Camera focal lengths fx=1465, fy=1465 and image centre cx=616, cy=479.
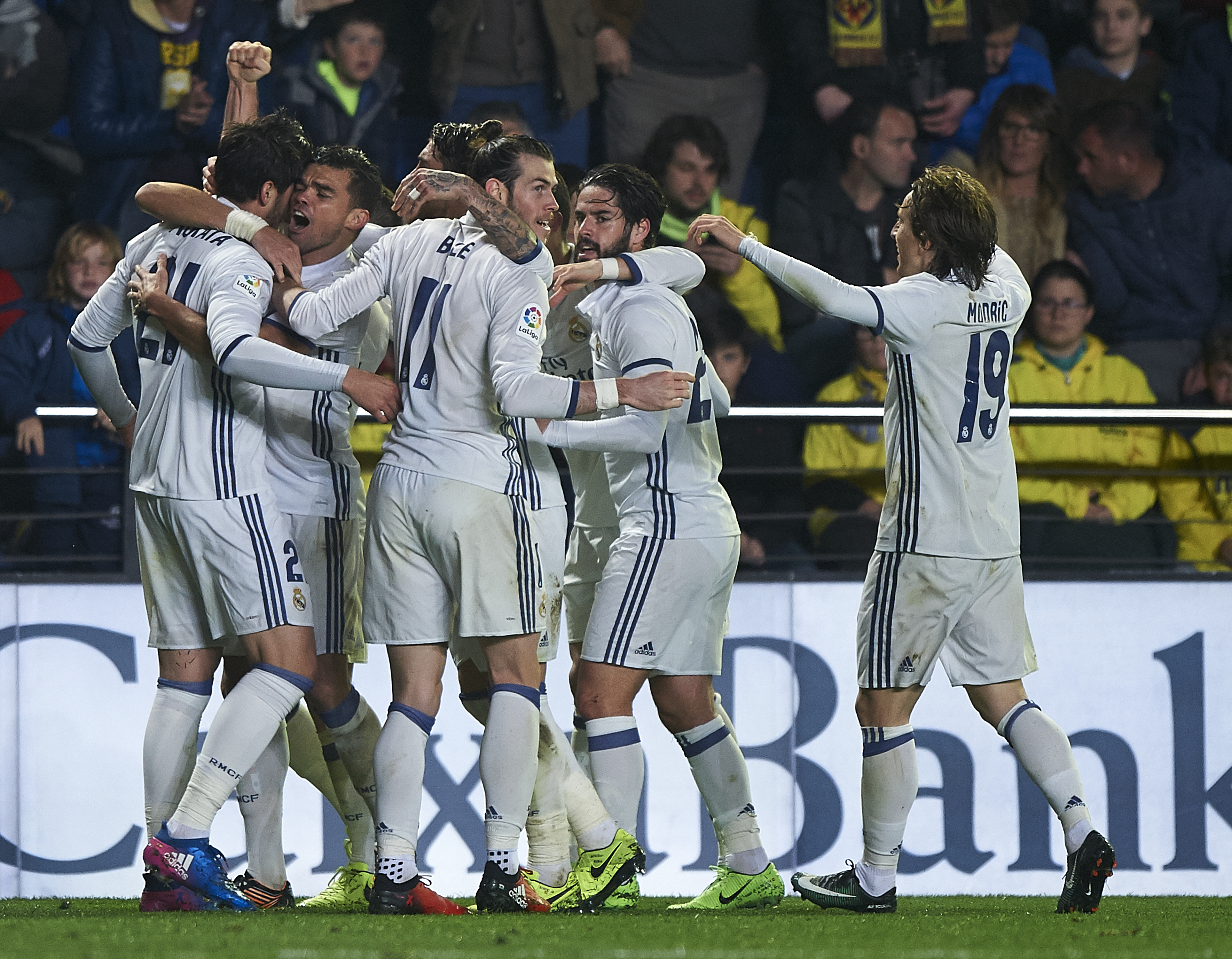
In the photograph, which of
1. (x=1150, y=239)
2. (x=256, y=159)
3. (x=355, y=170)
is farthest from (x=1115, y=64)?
(x=256, y=159)

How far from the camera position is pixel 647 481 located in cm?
423

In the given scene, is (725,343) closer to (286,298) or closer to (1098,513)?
(1098,513)

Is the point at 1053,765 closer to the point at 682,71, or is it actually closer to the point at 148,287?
the point at 148,287

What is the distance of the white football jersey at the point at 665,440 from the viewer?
162 inches

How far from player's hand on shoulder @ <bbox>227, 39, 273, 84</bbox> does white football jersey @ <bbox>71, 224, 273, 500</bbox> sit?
2.51 feet

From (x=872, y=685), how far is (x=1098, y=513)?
11.7ft

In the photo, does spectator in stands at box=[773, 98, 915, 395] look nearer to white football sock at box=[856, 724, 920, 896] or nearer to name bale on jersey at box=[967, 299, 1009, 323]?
name bale on jersey at box=[967, 299, 1009, 323]

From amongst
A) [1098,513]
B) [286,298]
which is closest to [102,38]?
[286,298]

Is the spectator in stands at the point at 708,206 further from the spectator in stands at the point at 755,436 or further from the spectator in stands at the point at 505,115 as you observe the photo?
the spectator in stands at the point at 505,115

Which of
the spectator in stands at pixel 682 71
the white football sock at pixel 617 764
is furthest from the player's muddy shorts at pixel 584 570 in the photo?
the spectator in stands at pixel 682 71

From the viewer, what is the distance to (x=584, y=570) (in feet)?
15.3

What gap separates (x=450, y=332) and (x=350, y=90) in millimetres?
4351

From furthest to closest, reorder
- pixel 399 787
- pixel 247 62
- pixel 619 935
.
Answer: pixel 247 62 → pixel 399 787 → pixel 619 935

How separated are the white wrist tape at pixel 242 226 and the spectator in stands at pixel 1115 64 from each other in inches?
219
